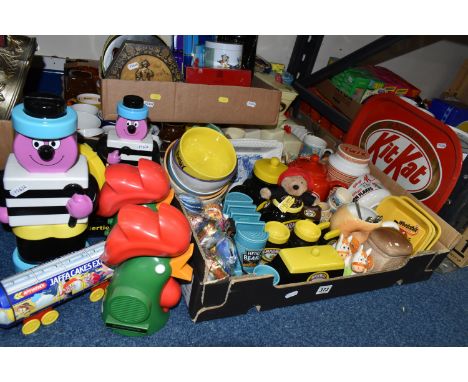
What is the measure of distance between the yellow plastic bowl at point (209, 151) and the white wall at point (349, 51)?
0.54 meters

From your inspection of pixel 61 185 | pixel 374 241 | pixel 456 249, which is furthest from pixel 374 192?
pixel 61 185

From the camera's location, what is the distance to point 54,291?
2.37 feet

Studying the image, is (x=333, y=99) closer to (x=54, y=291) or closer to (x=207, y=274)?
(x=207, y=274)

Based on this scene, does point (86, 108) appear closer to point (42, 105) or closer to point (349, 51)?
point (42, 105)

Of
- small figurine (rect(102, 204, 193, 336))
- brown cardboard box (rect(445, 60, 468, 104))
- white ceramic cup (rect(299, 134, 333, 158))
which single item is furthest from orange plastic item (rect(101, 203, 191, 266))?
brown cardboard box (rect(445, 60, 468, 104))

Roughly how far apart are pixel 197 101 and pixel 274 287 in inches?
24.1

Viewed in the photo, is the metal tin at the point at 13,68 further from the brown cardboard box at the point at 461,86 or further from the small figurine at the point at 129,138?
the brown cardboard box at the point at 461,86

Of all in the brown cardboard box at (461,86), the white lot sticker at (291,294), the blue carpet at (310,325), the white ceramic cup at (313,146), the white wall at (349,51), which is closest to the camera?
the blue carpet at (310,325)

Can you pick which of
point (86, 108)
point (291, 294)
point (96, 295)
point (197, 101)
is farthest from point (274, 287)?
point (86, 108)

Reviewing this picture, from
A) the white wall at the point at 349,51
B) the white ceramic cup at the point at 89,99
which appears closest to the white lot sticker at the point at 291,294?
the white ceramic cup at the point at 89,99

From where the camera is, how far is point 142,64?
1062mm

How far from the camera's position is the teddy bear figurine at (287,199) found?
0.96 meters

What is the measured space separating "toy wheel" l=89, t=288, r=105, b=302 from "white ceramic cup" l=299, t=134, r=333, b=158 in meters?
0.87

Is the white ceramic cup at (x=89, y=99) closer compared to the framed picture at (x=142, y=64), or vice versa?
the framed picture at (x=142, y=64)
